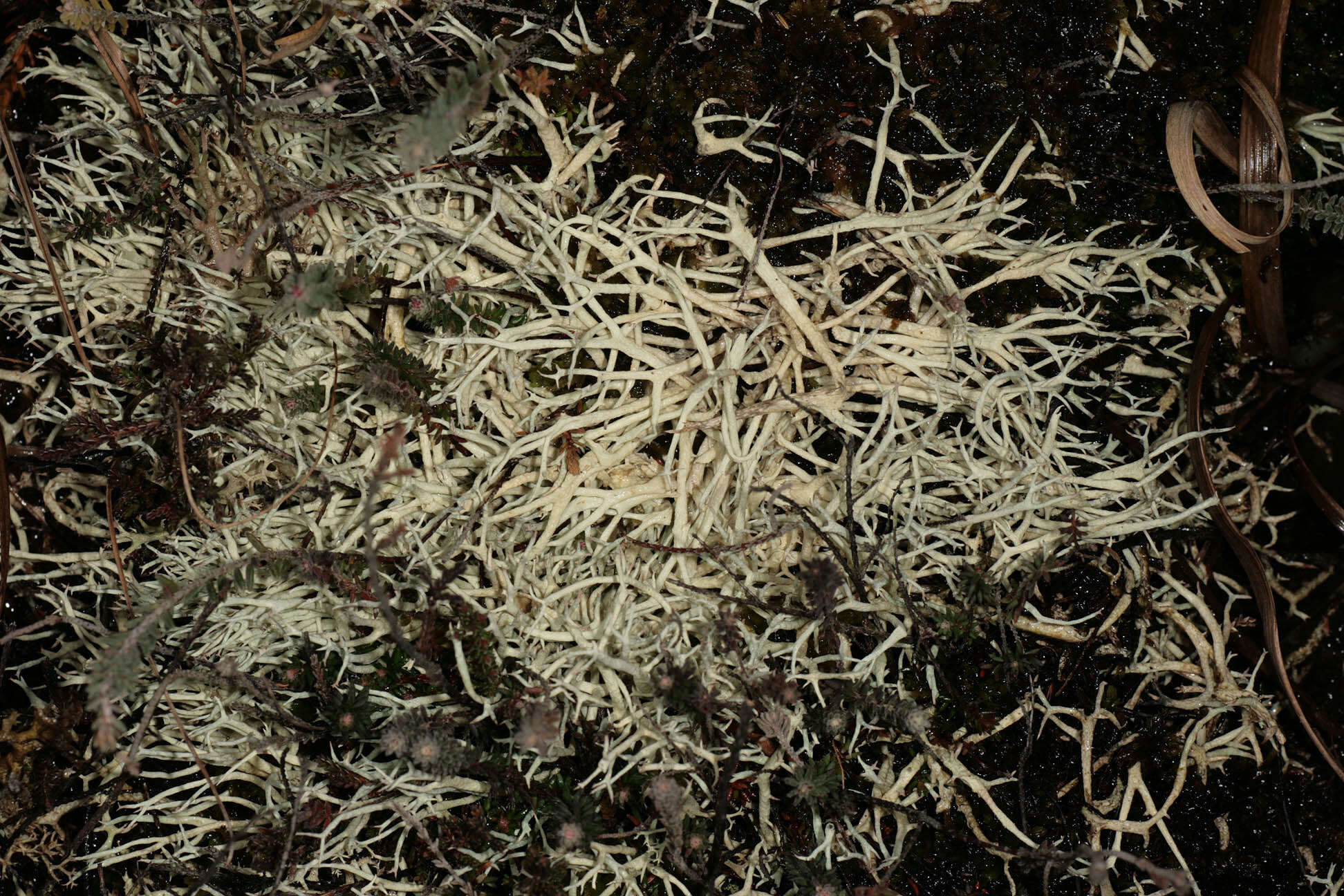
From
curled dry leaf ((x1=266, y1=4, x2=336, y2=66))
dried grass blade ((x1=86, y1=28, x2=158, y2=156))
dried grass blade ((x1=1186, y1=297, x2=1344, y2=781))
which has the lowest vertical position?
dried grass blade ((x1=1186, y1=297, x2=1344, y2=781))

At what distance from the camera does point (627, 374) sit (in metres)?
1.13

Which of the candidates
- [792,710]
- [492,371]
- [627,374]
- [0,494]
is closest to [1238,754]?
[792,710]

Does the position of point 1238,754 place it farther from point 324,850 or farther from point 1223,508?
point 324,850

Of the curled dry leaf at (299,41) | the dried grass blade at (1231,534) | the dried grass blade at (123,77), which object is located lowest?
the dried grass blade at (1231,534)

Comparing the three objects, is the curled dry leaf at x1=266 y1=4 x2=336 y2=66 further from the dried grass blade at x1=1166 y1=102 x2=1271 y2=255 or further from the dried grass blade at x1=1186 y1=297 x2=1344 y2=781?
the dried grass blade at x1=1186 y1=297 x2=1344 y2=781

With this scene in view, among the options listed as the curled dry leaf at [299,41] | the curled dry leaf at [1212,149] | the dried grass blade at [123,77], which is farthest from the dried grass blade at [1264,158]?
the dried grass blade at [123,77]

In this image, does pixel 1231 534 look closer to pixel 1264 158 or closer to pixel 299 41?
pixel 1264 158

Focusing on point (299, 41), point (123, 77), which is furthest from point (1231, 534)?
point (123, 77)

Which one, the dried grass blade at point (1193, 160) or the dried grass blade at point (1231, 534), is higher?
the dried grass blade at point (1193, 160)

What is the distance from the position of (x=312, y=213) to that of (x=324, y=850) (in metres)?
0.81

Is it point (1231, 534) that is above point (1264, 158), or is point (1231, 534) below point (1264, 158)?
below

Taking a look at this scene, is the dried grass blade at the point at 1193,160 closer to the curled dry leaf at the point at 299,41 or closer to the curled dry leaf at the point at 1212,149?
the curled dry leaf at the point at 1212,149

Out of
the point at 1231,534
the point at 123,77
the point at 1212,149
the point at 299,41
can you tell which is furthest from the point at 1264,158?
the point at 123,77

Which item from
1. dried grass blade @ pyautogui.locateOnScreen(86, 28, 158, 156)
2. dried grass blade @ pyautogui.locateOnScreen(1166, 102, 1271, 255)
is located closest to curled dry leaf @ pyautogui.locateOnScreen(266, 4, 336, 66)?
dried grass blade @ pyautogui.locateOnScreen(86, 28, 158, 156)
